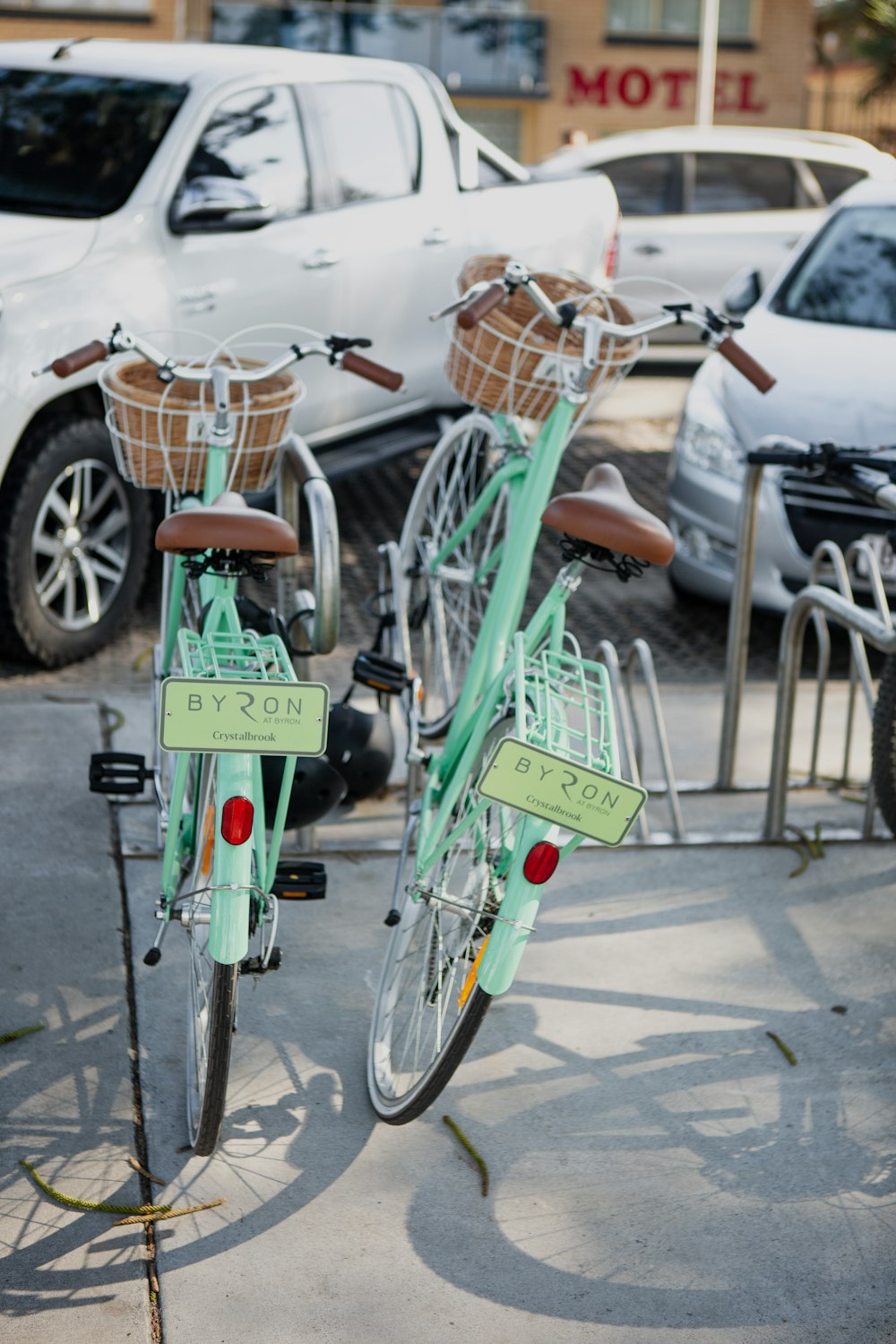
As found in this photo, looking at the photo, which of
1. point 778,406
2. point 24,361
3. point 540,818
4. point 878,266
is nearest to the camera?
point 540,818

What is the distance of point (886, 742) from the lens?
3.80 m

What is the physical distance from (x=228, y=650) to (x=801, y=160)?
984cm

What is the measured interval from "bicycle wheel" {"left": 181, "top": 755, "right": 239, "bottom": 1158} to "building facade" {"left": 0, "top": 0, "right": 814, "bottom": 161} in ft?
73.3

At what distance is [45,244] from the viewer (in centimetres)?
521

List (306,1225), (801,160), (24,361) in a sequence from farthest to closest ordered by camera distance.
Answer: (801,160) → (24,361) → (306,1225)

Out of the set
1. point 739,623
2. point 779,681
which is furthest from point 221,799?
point 739,623

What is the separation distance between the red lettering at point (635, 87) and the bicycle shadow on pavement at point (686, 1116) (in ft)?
76.6

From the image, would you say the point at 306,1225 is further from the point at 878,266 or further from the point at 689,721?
the point at 878,266

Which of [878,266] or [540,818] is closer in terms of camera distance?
[540,818]

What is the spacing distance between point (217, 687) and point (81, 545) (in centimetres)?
289

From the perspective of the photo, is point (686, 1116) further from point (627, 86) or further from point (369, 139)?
point (627, 86)

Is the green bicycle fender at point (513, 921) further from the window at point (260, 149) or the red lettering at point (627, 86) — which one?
the red lettering at point (627, 86)

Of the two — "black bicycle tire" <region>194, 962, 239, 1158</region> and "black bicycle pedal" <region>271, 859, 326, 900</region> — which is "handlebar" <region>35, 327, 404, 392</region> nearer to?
"black bicycle pedal" <region>271, 859, 326, 900</region>

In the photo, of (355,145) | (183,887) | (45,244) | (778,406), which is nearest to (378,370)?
(183,887)
